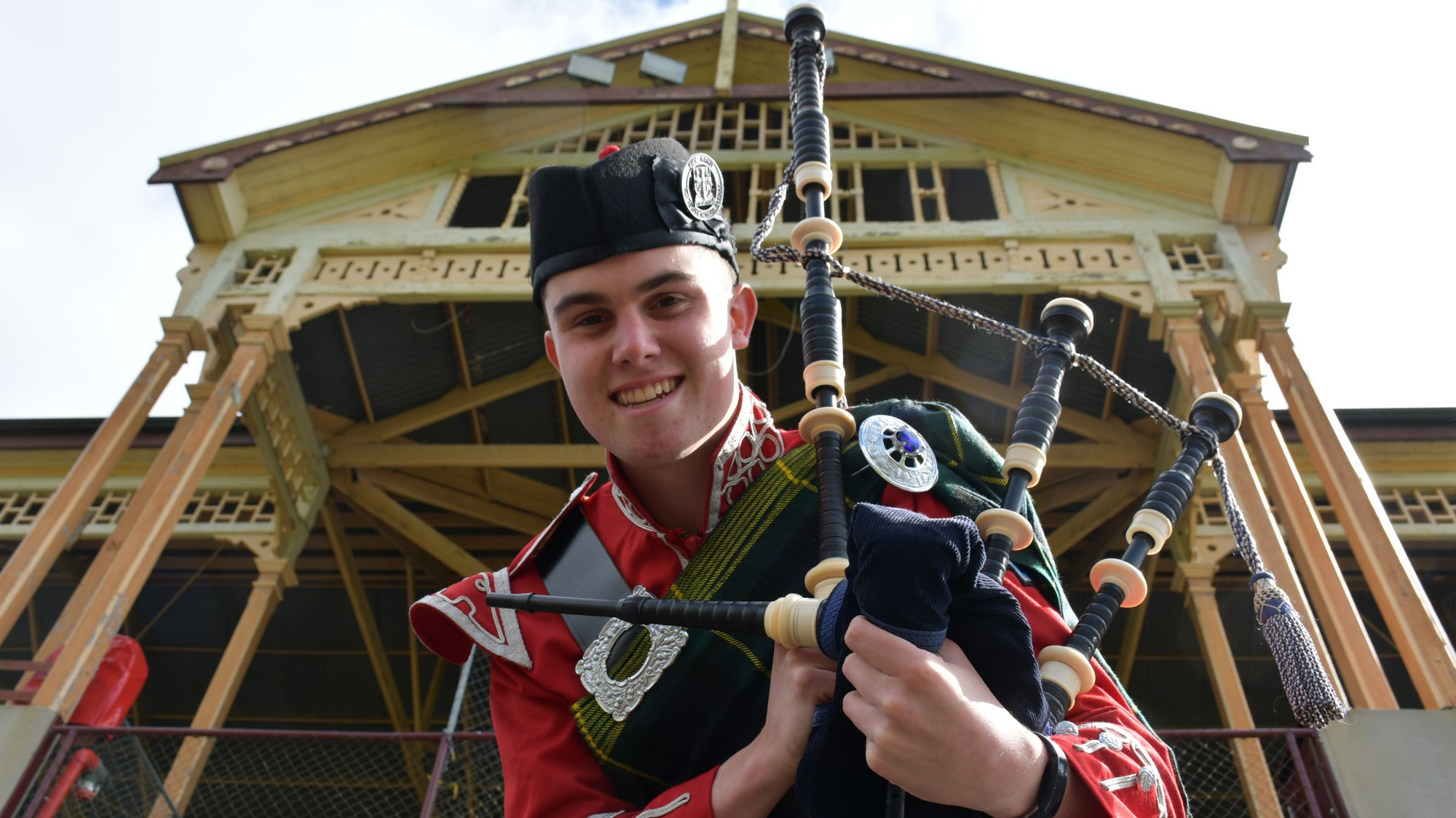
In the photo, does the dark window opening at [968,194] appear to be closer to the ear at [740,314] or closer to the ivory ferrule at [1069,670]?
the ear at [740,314]

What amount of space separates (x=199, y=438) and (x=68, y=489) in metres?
0.82

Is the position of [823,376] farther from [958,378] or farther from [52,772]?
[958,378]

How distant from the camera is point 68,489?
659cm

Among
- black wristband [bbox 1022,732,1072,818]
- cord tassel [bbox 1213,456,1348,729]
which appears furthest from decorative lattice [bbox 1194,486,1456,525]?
black wristband [bbox 1022,732,1072,818]

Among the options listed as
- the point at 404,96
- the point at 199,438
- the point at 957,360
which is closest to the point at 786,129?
the point at 957,360

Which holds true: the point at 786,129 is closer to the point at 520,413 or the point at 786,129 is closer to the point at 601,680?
the point at 520,413

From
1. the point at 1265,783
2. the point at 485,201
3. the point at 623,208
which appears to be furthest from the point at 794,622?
the point at 485,201

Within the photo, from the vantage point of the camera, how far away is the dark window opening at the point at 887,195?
9.58 m

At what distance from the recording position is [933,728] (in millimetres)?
1120

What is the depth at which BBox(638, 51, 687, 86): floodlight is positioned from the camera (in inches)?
380

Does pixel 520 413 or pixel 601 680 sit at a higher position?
pixel 520 413

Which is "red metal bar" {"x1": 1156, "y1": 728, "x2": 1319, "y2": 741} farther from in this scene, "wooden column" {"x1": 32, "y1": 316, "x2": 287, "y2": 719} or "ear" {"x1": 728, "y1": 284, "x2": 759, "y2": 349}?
"wooden column" {"x1": 32, "y1": 316, "x2": 287, "y2": 719}

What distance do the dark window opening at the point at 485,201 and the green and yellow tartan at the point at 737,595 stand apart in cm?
833

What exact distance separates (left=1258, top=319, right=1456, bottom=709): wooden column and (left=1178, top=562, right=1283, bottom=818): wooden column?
0.95 meters
